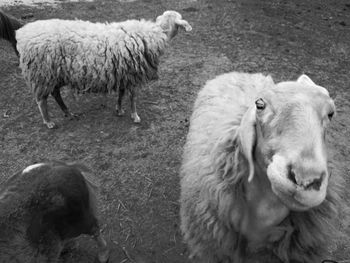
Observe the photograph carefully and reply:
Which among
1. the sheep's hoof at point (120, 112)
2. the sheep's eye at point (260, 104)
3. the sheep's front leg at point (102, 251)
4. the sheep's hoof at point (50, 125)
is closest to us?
the sheep's eye at point (260, 104)

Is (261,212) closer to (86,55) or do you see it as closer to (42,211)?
(42,211)

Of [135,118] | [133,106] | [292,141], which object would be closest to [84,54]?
[133,106]

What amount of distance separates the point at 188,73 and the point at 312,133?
4663mm

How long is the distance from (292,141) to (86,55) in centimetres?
343

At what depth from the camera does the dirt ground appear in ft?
11.9

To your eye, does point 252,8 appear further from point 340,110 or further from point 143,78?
point 143,78

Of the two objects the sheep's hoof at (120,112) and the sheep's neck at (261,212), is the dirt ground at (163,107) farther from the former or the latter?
the sheep's neck at (261,212)

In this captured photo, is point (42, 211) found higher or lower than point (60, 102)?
higher

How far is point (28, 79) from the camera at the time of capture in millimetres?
4535

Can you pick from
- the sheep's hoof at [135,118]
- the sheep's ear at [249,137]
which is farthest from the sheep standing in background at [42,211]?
the sheep's hoof at [135,118]

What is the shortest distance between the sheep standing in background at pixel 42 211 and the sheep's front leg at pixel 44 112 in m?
2.22

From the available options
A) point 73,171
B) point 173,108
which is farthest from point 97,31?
point 73,171

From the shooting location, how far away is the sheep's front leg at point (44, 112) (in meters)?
4.69

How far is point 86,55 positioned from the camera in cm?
431
